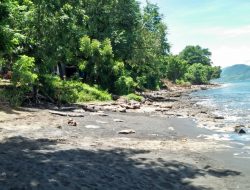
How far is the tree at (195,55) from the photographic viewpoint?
175962 millimetres

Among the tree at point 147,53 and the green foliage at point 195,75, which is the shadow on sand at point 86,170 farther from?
the green foliage at point 195,75

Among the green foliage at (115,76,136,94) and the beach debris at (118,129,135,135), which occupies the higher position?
the green foliage at (115,76,136,94)

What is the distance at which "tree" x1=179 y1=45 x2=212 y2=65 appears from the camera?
176 meters

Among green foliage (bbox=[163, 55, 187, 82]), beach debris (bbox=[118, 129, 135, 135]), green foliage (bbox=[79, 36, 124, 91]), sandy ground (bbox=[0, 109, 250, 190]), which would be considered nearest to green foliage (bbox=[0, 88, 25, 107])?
sandy ground (bbox=[0, 109, 250, 190])

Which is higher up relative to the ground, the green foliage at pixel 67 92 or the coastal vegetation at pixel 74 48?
the coastal vegetation at pixel 74 48

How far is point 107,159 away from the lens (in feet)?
37.4

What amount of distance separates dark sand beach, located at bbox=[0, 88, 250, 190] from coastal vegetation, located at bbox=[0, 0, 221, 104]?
6619 mm

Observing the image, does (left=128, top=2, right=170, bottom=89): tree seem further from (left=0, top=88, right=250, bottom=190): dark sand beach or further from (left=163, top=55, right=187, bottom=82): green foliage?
(left=0, top=88, right=250, bottom=190): dark sand beach

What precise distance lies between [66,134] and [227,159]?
6447mm

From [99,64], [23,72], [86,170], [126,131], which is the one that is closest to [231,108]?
[99,64]

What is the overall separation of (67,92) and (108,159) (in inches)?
755

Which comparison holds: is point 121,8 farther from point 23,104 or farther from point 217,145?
point 217,145

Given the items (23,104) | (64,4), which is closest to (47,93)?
(23,104)

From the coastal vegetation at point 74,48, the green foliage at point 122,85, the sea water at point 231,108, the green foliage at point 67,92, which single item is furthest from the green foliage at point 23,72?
the green foliage at point 122,85
